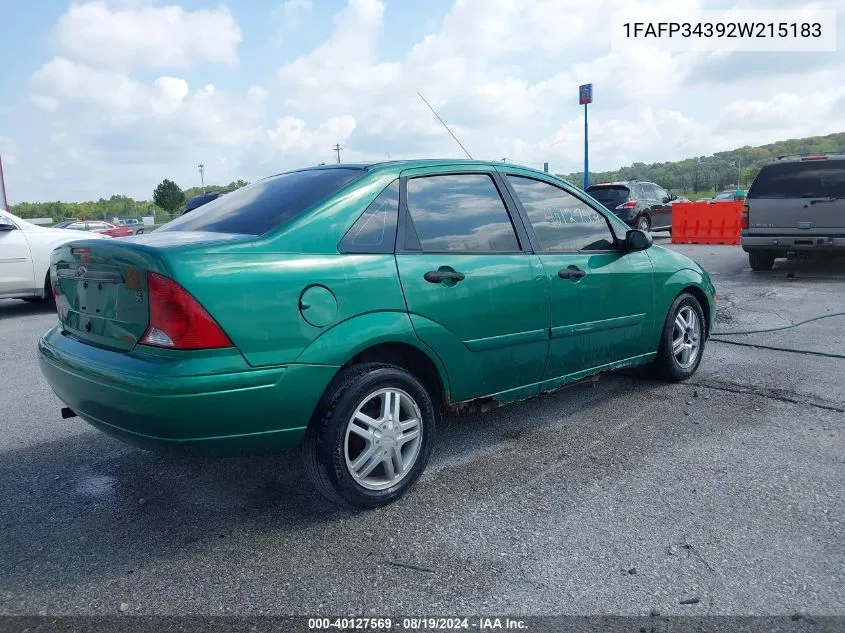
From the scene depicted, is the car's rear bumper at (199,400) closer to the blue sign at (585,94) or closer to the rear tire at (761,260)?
the rear tire at (761,260)

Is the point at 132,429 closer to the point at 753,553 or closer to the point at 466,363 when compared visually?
the point at 466,363

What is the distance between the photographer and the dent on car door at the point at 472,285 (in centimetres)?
336

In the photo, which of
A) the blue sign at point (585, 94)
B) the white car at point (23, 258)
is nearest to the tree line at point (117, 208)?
the blue sign at point (585, 94)

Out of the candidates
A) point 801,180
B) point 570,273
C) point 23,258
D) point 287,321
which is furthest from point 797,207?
point 23,258

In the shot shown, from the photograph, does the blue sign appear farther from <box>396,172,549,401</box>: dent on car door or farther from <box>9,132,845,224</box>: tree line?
<box>396,172,549,401</box>: dent on car door

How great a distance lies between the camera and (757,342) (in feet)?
21.2

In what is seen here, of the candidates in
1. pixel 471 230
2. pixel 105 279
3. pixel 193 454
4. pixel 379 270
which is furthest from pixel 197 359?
pixel 471 230

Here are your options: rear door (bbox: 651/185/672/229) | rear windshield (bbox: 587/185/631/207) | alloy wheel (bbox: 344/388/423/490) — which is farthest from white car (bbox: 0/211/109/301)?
rear door (bbox: 651/185/672/229)

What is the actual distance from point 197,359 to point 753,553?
231cm

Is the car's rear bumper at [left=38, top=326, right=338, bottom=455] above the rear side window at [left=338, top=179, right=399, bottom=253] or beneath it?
beneath

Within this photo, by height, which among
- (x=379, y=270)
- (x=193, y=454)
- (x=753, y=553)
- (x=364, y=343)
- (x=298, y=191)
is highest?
(x=298, y=191)

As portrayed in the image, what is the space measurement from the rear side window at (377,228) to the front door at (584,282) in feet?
3.02

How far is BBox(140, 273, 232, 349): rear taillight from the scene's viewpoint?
2.72 metres

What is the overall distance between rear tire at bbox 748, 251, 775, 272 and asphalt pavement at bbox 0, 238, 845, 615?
7.26m
